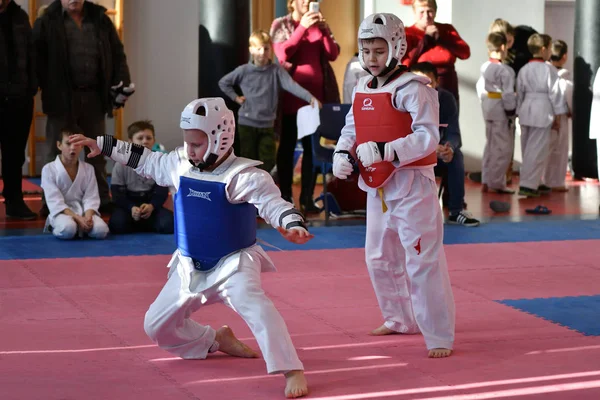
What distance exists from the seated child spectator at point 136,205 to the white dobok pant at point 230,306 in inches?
150

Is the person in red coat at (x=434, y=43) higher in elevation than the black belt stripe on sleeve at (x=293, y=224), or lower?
higher

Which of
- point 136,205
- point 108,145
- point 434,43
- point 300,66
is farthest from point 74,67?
point 108,145

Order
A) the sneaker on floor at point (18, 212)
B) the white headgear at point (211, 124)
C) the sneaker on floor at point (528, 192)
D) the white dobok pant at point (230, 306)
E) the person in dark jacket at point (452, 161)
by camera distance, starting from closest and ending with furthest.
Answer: the white dobok pant at point (230, 306)
the white headgear at point (211, 124)
the person in dark jacket at point (452, 161)
the sneaker on floor at point (18, 212)
the sneaker on floor at point (528, 192)

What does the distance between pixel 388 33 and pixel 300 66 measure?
15.4 feet

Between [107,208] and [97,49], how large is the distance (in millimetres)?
1496

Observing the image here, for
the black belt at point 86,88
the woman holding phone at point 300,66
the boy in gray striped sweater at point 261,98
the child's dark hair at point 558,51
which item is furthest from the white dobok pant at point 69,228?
the child's dark hair at point 558,51

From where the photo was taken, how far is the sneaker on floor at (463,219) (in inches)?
351

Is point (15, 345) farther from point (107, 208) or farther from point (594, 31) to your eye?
point (594, 31)

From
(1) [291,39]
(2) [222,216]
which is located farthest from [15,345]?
(1) [291,39]

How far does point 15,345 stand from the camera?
468cm

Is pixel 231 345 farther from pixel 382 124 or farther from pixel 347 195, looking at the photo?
pixel 347 195

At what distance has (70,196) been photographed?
8.12 m

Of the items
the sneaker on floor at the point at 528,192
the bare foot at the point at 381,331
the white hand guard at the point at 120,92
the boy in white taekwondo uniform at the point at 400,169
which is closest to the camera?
the boy in white taekwondo uniform at the point at 400,169

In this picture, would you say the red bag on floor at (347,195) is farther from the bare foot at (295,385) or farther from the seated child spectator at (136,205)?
the bare foot at (295,385)
